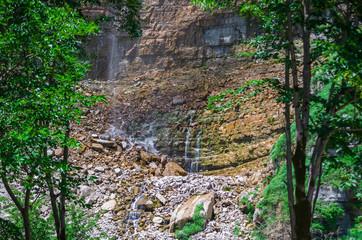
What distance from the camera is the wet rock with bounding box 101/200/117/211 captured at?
1103cm

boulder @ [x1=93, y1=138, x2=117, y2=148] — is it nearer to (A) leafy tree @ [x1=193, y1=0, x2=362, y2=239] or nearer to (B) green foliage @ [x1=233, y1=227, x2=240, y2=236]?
(B) green foliage @ [x1=233, y1=227, x2=240, y2=236]

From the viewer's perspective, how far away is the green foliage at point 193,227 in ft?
29.5

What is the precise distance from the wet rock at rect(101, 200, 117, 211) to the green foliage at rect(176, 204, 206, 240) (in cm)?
320

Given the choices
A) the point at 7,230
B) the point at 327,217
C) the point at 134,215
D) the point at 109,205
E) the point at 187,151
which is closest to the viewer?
the point at 7,230

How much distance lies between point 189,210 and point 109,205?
3.45 meters

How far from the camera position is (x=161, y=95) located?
2042cm

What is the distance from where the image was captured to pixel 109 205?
1116cm

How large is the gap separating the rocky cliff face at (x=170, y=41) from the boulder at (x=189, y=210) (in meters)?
14.8

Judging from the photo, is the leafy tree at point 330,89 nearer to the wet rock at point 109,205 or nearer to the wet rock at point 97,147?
the wet rock at point 109,205

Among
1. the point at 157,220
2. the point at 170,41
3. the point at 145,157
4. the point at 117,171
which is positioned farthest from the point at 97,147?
the point at 170,41

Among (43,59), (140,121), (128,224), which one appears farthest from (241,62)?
(43,59)

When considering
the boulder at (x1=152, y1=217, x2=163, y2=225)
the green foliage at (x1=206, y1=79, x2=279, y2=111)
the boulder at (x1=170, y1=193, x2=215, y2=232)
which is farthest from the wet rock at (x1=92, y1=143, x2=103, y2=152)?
the green foliage at (x1=206, y1=79, x2=279, y2=111)

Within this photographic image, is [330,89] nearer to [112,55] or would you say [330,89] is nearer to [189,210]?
[189,210]

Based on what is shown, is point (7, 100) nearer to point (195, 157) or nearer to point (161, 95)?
point (195, 157)
